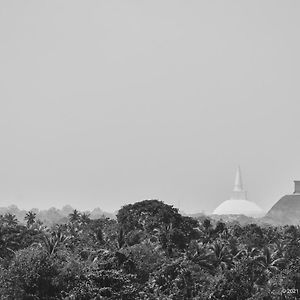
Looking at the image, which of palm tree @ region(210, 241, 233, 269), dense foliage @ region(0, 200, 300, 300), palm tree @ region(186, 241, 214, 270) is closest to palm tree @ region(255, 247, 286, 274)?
dense foliage @ region(0, 200, 300, 300)

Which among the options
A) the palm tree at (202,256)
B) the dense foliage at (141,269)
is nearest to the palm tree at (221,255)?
the dense foliage at (141,269)

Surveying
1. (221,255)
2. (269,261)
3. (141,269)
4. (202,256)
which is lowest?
(141,269)

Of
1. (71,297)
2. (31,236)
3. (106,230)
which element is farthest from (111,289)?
(106,230)

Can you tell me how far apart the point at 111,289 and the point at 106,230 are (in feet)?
235

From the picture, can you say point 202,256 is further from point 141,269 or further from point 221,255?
point 141,269

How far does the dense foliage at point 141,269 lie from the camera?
353ft

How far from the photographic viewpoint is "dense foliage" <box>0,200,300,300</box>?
107562 millimetres

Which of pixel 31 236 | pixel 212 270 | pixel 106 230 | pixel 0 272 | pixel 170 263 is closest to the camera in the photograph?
A: pixel 0 272

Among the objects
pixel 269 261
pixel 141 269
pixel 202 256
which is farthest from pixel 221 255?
pixel 141 269

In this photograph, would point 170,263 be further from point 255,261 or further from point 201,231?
point 201,231

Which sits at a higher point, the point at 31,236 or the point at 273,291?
the point at 31,236

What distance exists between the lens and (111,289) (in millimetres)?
106625

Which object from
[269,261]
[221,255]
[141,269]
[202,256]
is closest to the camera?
[141,269]

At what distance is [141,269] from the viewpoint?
123000 millimetres
